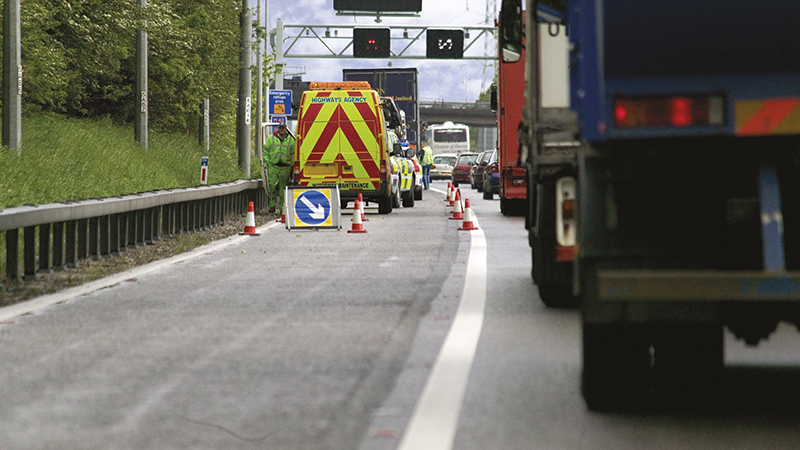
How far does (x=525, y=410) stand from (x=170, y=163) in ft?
84.8

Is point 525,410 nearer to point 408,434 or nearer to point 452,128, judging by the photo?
point 408,434

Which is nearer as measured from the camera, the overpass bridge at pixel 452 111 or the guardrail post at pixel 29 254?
the guardrail post at pixel 29 254

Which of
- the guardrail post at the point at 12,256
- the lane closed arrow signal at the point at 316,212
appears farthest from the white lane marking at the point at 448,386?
the lane closed arrow signal at the point at 316,212

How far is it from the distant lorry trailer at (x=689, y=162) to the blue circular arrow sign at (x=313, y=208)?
15818mm

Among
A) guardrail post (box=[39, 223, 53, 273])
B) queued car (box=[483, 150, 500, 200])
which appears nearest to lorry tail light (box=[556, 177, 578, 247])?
guardrail post (box=[39, 223, 53, 273])

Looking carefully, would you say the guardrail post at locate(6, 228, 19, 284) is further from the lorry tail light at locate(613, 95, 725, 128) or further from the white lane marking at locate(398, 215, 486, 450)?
the lorry tail light at locate(613, 95, 725, 128)

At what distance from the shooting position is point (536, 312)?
10.1 metres

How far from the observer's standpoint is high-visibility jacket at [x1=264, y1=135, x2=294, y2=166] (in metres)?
26.7

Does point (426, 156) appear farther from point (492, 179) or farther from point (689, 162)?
point (689, 162)

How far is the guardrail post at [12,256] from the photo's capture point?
1186cm

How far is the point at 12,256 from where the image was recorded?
39.1 feet

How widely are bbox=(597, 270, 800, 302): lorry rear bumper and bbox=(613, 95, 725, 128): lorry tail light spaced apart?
62 centimetres

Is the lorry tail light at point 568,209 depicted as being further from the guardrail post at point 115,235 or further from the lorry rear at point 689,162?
the guardrail post at point 115,235

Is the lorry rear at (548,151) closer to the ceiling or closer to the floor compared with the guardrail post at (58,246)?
closer to the ceiling
